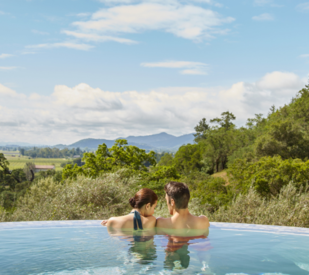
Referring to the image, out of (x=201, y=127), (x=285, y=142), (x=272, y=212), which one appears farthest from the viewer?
(x=201, y=127)

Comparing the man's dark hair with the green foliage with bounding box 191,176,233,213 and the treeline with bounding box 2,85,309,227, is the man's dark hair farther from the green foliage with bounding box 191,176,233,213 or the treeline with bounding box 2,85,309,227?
the green foliage with bounding box 191,176,233,213

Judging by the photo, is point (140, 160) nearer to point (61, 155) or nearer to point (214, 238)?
point (214, 238)

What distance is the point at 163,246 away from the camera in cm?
427

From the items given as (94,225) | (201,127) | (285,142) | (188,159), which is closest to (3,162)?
(188,159)

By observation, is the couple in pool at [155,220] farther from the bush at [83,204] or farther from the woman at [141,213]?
the bush at [83,204]

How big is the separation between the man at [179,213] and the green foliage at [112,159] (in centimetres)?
1958

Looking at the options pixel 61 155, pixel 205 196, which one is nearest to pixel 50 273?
pixel 205 196

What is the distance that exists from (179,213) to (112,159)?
2058 cm

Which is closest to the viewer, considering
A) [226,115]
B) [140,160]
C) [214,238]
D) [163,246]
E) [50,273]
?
[50,273]

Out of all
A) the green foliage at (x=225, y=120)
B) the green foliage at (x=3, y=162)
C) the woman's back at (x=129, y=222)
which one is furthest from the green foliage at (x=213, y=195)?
the green foliage at (x=3, y=162)

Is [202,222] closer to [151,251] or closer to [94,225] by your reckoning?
[151,251]

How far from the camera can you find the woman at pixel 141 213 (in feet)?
13.8

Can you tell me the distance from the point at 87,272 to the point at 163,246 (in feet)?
3.79

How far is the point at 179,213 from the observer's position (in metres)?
4.18
